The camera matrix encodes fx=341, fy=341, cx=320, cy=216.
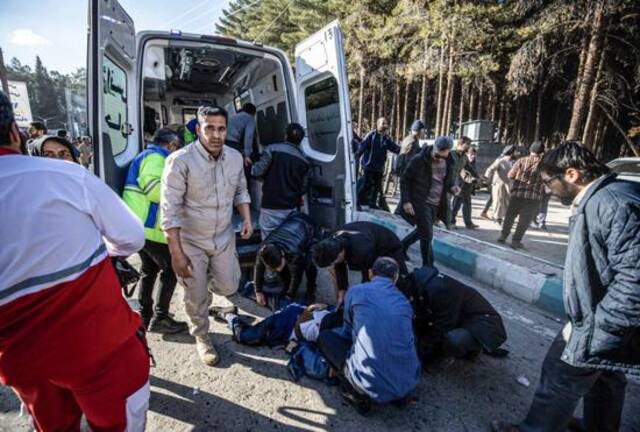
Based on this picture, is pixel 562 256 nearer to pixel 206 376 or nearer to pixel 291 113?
pixel 291 113

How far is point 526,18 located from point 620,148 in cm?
890

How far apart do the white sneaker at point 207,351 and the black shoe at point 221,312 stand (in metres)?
0.48

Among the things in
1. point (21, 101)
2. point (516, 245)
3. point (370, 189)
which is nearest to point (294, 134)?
point (370, 189)

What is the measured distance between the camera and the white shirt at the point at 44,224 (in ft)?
3.18

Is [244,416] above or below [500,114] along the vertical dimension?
below

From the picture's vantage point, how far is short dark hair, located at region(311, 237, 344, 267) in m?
2.65

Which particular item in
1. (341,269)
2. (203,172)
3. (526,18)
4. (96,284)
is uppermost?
(526,18)

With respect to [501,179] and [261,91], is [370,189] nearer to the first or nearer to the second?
[501,179]

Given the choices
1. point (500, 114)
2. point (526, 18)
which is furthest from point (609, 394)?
point (500, 114)

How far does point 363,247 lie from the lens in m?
2.81

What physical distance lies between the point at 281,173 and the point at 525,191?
148 inches

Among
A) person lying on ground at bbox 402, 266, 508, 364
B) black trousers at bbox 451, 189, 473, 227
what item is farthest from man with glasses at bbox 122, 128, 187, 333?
black trousers at bbox 451, 189, 473, 227

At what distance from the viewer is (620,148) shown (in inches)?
684

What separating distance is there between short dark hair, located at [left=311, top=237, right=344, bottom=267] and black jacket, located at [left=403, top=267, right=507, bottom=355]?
23.7 inches
